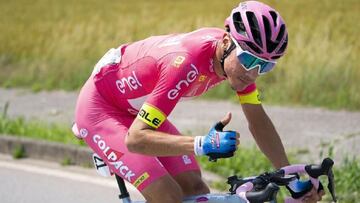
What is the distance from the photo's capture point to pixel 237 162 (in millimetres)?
7906

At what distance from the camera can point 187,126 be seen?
1018cm

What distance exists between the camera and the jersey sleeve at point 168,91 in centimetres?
450

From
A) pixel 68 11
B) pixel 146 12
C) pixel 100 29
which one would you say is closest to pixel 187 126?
pixel 100 29

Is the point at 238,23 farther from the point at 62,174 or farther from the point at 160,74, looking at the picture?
the point at 62,174

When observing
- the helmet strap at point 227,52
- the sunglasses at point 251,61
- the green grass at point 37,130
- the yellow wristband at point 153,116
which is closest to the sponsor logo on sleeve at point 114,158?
the yellow wristband at point 153,116

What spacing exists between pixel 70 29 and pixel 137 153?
1301 cm

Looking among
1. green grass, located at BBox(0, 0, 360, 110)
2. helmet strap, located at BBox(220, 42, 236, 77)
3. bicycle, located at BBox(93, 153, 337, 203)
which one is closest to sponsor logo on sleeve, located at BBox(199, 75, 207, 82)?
helmet strap, located at BBox(220, 42, 236, 77)

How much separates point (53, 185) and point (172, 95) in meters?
3.83

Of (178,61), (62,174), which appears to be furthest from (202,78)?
(62,174)

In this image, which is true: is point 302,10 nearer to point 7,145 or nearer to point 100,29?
point 100,29

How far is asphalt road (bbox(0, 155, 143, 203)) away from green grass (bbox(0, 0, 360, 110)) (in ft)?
12.6

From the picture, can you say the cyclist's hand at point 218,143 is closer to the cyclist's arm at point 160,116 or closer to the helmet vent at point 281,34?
the cyclist's arm at point 160,116

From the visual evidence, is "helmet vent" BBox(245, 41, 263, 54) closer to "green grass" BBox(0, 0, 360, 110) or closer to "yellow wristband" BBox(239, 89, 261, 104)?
"yellow wristband" BBox(239, 89, 261, 104)

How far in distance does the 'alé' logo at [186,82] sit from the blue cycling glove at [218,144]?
0.34m
